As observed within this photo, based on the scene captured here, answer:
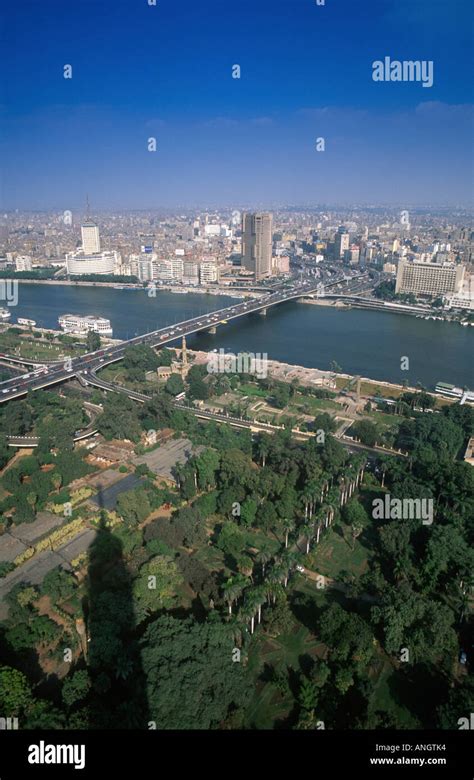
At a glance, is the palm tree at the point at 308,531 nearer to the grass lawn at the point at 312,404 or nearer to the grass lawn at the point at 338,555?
the grass lawn at the point at 338,555

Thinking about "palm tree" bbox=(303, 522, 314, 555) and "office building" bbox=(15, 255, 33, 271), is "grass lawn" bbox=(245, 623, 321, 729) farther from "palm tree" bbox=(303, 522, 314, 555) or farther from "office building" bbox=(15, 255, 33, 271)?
"office building" bbox=(15, 255, 33, 271)

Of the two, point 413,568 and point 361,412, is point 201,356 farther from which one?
point 413,568

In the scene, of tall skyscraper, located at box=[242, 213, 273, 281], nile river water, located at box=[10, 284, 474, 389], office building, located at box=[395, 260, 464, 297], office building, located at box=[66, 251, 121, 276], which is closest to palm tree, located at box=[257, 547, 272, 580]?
nile river water, located at box=[10, 284, 474, 389]

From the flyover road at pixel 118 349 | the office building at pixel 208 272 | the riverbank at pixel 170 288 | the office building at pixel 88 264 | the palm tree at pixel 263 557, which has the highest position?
the office building at pixel 88 264

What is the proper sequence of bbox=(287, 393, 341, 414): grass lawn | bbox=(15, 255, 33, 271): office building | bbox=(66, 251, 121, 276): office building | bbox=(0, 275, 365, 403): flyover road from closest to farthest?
bbox=(287, 393, 341, 414): grass lawn, bbox=(0, 275, 365, 403): flyover road, bbox=(66, 251, 121, 276): office building, bbox=(15, 255, 33, 271): office building

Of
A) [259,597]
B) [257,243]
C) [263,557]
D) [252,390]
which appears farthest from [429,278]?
[259,597]

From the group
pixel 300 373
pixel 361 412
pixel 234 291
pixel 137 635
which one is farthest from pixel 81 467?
pixel 234 291

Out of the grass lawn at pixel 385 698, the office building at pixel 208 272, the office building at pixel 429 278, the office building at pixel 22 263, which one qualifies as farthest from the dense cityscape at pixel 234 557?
the office building at pixel 22 263
